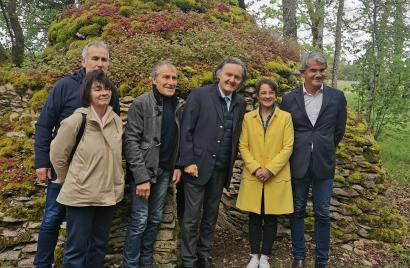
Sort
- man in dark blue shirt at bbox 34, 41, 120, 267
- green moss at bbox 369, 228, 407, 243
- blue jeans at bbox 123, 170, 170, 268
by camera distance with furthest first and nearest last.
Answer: green moss at bbox 369, 228, 407, 243 < blue jeans at bbox 123, 170, 170, 268 < man in dark blue shirt at bbox 34, 41, 120, 267

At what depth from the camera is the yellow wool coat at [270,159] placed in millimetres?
4530

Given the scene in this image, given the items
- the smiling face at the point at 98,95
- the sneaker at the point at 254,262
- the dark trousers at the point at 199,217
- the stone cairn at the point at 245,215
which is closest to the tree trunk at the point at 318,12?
the stone cairn at the point at 245,215

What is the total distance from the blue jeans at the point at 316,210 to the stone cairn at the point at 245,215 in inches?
55.4

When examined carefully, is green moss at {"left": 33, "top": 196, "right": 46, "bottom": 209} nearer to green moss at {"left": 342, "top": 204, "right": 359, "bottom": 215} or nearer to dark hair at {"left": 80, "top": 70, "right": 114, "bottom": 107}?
dark hair at {"left": 80, "top": 70, "right": 114, "bottom": 107}

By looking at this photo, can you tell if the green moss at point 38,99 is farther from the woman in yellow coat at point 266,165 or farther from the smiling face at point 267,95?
the smiling face at point 267,95

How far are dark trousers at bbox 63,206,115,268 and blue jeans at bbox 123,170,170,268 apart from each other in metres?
0.41

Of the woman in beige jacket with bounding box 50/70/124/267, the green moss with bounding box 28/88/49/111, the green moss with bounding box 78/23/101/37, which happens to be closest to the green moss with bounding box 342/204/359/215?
the woman in beige jacket with bounding box 50/70/124/267

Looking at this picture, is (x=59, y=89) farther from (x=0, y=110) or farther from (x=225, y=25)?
(x=225, y=25)

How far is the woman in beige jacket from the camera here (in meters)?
3.42

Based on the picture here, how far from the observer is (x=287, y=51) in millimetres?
9469

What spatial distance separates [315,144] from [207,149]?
4.64 ft

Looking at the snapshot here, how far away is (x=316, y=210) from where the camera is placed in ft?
15.4

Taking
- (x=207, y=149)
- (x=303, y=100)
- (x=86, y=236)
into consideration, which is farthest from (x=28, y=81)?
(x=303, y=100)

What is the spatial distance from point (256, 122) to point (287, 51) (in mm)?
5464
